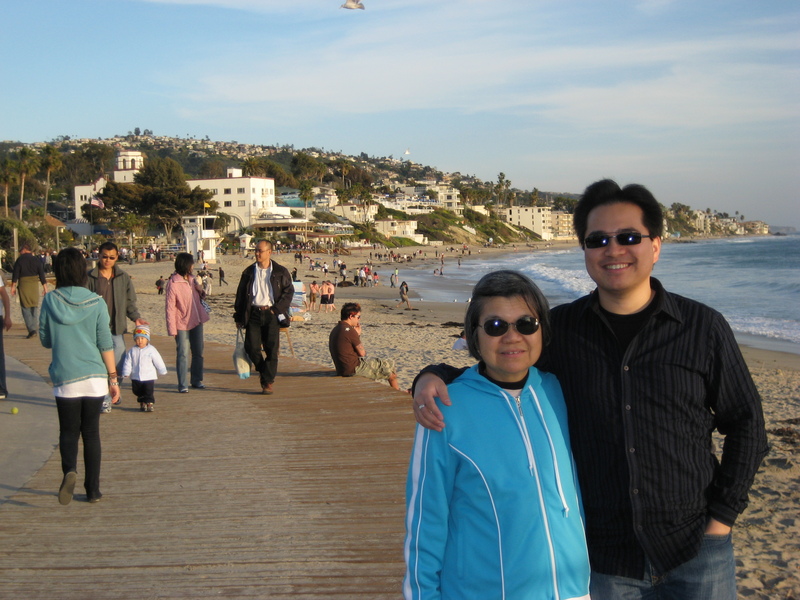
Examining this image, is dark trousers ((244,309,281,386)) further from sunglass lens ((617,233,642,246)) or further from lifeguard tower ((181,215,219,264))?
lifeguard tower ((181,215,219,264))

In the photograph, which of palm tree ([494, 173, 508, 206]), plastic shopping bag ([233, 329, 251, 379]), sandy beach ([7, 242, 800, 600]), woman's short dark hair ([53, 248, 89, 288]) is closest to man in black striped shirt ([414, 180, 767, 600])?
sandy beach ([7, 242, 800, 600])

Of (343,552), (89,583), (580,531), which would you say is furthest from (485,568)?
(89,583)

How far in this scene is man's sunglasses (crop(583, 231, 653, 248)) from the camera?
2125mm

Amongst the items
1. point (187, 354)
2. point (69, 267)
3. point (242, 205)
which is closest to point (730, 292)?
point (187, 354)

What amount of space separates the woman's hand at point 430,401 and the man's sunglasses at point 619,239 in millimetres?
667

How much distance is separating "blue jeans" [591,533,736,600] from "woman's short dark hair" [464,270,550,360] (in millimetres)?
734

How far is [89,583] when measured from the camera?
133 inches

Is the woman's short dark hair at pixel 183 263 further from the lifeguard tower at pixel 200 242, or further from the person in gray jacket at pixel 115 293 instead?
the lifeguard tower at pixel 200 242

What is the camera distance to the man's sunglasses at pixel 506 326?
197 cm

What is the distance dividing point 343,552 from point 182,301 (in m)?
5.00

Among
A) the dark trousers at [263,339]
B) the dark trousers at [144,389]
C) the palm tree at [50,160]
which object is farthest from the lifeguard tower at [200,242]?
the dark trousers at [144,389]

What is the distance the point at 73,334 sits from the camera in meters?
4.57

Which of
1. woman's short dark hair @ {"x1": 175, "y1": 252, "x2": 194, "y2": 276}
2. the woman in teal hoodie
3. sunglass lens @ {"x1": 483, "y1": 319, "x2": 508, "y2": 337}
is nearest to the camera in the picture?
sunglass lens @ {"x1": 483, "y1": 319, "x2": 508, "y2": 337}

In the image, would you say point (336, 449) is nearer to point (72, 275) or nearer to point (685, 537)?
point (72, 275)
